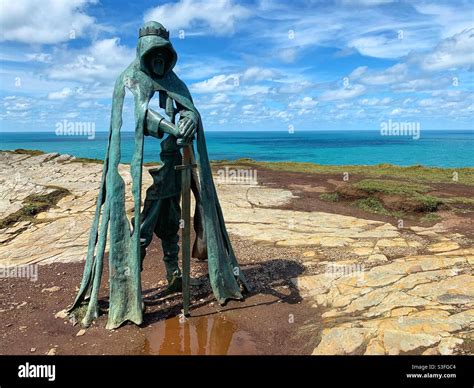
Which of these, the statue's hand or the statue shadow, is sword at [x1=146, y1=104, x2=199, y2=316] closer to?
the statue's hand

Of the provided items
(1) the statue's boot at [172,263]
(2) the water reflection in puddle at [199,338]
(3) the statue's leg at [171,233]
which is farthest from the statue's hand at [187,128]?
(2) the water reflection in puddle at [199,338]

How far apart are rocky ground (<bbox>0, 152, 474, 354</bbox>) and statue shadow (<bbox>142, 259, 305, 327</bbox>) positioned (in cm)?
3

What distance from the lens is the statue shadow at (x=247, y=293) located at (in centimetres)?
607

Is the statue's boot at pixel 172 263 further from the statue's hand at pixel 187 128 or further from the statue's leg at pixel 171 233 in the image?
the statue's hand at pixel 187 128

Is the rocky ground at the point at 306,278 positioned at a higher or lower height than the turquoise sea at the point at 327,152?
lower

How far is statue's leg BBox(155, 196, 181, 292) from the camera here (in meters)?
6.25

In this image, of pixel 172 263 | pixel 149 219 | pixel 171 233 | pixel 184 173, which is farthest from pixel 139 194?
pixel 172 263

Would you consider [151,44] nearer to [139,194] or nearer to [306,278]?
[139,194]

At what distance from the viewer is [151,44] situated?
5438 millimetres

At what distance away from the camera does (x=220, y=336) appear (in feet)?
17.8

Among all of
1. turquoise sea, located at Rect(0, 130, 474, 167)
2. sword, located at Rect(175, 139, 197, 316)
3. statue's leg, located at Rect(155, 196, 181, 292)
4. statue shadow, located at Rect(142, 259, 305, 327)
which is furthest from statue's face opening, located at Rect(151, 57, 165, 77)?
turquoise sea, located at Rect(0, 130, 474, 167)

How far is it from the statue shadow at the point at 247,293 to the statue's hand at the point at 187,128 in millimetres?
2424

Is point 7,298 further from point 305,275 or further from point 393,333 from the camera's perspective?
point 393,333

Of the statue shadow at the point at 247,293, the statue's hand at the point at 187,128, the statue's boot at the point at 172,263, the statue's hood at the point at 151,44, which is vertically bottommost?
the statue shadow at the point at 247,293
